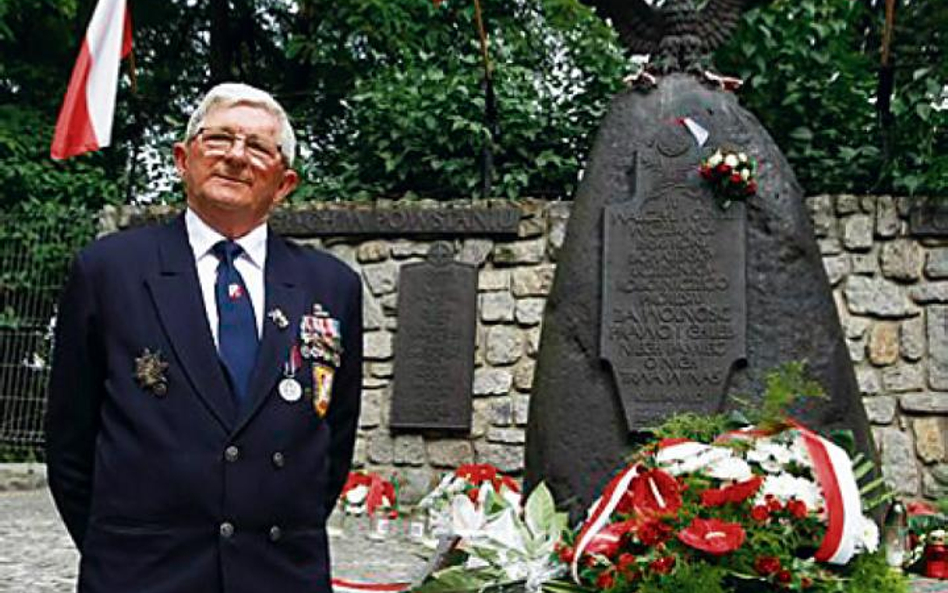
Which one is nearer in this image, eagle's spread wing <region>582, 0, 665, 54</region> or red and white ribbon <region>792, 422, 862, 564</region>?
red and white ribbon <region>792, 422, 862, 564</region>

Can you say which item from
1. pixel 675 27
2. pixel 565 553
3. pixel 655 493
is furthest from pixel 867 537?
pixel 675 27

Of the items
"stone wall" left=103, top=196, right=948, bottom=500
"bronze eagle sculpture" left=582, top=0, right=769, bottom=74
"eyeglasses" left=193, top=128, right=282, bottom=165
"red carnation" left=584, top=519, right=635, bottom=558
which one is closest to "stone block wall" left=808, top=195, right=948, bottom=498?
"stone wall" left=103, top=196, right=948, bottom=500

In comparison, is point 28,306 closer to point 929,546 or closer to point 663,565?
point 929,546

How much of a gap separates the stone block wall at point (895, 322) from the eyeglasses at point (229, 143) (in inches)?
177

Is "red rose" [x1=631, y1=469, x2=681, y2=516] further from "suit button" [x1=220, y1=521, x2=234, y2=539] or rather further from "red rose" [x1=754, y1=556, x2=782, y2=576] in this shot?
"suit button" [x1=220, y1=521, x2=234, y2=539]

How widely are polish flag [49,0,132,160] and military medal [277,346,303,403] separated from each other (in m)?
5.25

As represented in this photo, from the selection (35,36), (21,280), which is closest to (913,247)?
(21,280)

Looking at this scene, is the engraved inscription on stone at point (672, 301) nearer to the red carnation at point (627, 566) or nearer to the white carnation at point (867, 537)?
the white carnation at point (867, 537)

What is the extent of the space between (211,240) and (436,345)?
4365 millimetres

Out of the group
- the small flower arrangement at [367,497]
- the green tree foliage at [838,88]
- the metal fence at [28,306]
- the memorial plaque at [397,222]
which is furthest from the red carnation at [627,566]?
the metal fence at [28,306]

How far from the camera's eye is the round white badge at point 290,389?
153cm

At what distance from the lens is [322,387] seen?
1619 mm

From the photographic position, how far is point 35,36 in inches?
411

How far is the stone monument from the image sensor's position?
303 cm
